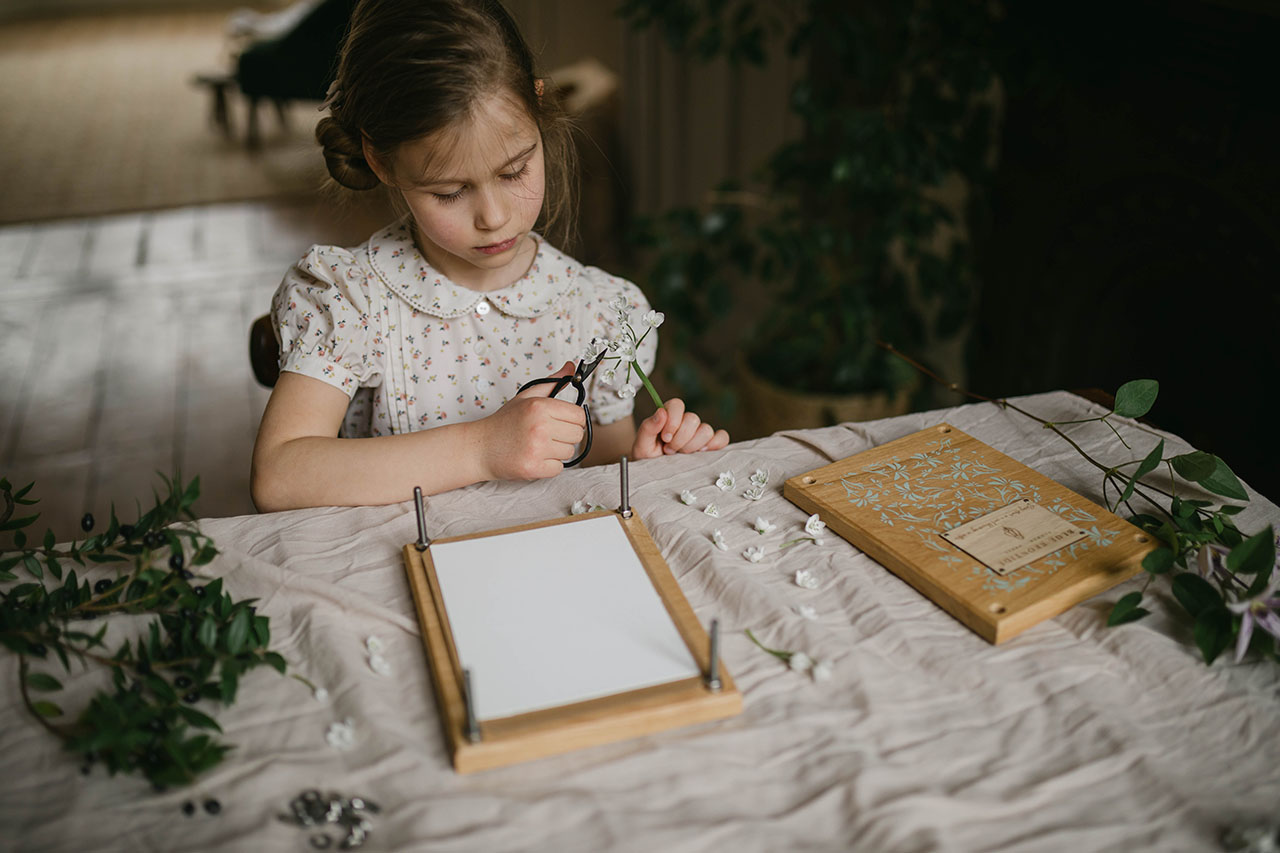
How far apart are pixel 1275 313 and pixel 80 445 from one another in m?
2.82

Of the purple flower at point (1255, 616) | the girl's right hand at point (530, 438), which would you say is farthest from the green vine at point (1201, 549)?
the girl's right hand at point (530, 438)

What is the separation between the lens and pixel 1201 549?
0.85 metres

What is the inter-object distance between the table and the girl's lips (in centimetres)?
42

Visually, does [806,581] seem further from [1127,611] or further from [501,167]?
[501,167]

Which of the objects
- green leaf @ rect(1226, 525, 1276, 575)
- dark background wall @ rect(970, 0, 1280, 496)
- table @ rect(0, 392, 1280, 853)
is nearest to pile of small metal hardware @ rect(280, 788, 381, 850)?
table @ rect(0, 392, 1280, 853)

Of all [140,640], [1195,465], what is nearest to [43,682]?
[140,640]

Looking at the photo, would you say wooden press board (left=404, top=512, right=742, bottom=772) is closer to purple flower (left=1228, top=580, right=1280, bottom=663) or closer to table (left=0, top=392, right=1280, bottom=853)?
table (left=0, top=392, right=1280, bottom=853)

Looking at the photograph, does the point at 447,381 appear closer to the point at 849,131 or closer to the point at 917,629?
the point at 917,629

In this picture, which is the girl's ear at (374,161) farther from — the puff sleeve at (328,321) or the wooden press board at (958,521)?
the wooden press board at (958,521)

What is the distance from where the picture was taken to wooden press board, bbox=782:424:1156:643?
829mm

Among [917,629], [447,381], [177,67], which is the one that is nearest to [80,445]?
[447,381]

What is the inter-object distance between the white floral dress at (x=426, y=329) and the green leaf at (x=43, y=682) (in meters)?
0.49

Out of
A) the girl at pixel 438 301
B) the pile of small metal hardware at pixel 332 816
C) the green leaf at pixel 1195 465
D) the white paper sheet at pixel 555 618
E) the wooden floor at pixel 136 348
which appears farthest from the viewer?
the wooden floor at pixel 136 348

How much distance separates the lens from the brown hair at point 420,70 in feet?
3.51
